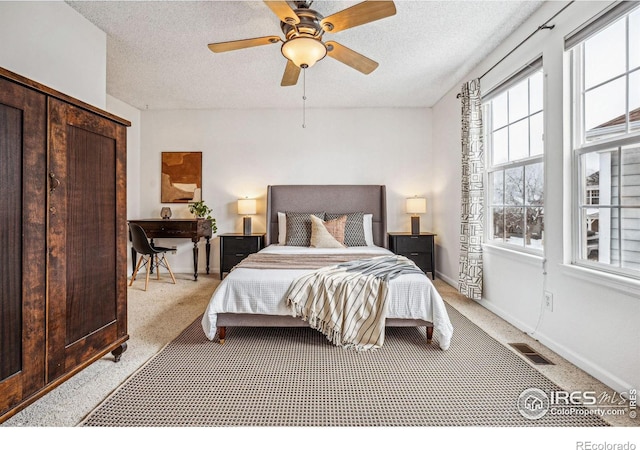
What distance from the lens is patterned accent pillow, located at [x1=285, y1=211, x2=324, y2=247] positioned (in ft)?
13.9

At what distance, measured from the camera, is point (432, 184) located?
16.3 ft

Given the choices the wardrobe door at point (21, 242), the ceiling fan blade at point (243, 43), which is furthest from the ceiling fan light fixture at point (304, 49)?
the wardrobe door at point (21, 242)

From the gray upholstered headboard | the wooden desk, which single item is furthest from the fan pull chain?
the wooden desk

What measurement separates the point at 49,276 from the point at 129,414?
0.81 meters

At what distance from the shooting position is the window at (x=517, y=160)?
2.71m

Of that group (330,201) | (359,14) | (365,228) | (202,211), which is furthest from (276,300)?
(202,211)

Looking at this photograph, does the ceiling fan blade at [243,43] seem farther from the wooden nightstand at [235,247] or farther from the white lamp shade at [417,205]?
the white lamp shade at [417,205]

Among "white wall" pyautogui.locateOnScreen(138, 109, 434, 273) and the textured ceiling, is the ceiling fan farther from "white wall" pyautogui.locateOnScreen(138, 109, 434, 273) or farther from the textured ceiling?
"white wall" pyautogui.locateOnScreen(138, 109, 434, 273)

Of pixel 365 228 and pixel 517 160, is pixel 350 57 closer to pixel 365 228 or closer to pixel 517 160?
pixel 517 160

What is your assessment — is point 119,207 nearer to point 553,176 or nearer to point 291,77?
point 291,77

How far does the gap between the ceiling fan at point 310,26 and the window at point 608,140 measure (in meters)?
1.38

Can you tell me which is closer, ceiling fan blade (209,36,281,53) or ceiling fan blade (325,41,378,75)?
ceiling fan blade (209,36,281,53)

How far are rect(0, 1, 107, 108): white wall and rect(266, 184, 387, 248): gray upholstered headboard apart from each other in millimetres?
2516

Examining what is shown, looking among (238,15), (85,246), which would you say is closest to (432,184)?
(238,15)
